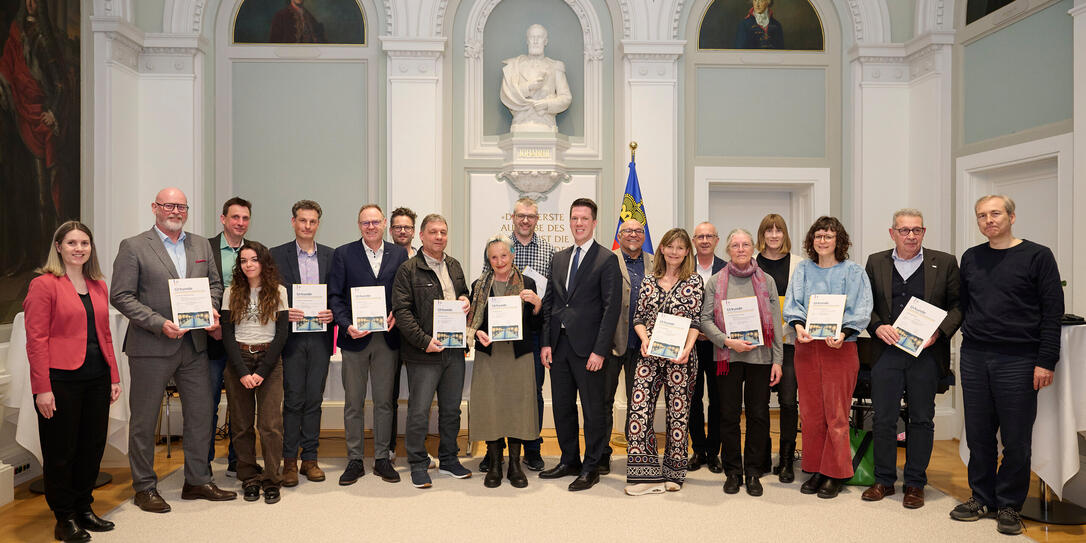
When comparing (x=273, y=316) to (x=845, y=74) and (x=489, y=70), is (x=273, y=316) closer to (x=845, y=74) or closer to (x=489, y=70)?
(x=489, y=70)

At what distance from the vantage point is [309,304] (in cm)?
415

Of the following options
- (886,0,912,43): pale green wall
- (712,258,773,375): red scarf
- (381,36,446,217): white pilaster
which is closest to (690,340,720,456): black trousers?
(712,258,773,375): red scarf

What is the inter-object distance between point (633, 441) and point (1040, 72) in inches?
170

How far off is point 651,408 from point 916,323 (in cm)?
154

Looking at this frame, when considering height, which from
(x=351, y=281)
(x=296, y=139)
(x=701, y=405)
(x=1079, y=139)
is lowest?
(x=701, y=405)

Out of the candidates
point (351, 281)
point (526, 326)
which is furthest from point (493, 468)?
point (351, 281)

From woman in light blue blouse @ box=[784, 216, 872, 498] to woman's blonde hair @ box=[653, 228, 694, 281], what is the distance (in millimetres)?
665

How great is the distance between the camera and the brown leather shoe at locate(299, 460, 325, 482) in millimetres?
4357

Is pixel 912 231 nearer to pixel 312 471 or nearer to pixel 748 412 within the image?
pixel 748 412

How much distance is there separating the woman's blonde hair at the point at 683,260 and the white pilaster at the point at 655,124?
2.63 metres

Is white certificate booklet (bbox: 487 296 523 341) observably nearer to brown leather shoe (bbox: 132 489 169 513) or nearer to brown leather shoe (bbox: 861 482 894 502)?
brown leather shoe (bbox: 132 489 169 513)

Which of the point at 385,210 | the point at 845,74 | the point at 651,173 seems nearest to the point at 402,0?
the point at 385,210

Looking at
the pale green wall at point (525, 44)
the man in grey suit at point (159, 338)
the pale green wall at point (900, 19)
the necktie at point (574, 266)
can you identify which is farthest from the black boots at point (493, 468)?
the pale green wall at point (900, 19)

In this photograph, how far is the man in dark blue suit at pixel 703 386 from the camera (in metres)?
4.47
